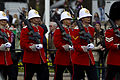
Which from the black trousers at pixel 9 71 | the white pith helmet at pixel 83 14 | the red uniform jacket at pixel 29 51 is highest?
the white pith helmet at pixel 83 14

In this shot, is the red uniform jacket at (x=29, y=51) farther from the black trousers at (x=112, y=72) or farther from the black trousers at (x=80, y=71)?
the black trousers at (x=112, y=72)

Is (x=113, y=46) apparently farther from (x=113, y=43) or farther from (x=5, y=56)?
→ (x=5, y=56)

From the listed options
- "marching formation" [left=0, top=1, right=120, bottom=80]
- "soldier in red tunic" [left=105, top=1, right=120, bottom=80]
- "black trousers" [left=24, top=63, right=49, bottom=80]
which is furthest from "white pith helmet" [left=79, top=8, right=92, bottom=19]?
"black trousers" [left=24, top=63, right=49, bottom=80]

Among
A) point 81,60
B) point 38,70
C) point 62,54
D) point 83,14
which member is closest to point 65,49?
point 62,54

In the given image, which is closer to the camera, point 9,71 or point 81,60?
point 81,60

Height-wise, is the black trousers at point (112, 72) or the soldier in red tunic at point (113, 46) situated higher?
the soldier in red tunic at point (113, 46)

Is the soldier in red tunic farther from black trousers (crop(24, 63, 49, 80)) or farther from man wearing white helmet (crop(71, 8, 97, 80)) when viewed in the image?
black trousers (crop(24, 63, 49, 80))

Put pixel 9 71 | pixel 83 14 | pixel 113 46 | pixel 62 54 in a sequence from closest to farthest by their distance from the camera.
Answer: pixel 113 46
pixel 83 14
pixel 9 71
pixel 62 54

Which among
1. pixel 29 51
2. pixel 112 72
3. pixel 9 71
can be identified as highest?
pixel 29 51

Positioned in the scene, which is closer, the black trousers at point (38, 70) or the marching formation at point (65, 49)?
the marching formation at point (65, 49)

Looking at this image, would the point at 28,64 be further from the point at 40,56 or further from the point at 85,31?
the point at 85,31

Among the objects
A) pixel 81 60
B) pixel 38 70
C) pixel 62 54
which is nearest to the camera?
pixel 81 60

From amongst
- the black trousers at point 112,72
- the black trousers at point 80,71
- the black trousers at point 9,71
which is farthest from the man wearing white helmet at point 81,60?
the black trousers at point 9,71

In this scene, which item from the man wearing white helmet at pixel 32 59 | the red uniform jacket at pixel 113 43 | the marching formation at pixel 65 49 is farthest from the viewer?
the man wearing white helmet at pixel 32 59
